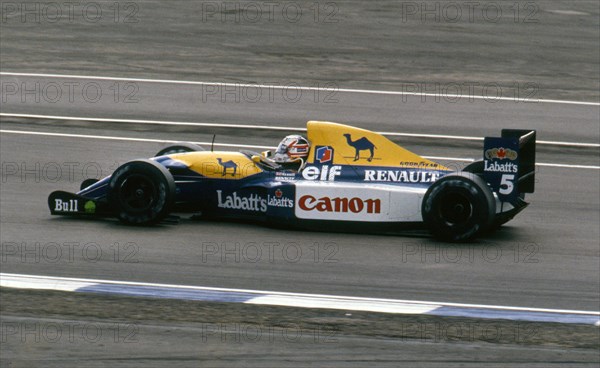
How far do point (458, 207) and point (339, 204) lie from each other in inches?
52.5

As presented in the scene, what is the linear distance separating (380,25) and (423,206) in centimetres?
1331

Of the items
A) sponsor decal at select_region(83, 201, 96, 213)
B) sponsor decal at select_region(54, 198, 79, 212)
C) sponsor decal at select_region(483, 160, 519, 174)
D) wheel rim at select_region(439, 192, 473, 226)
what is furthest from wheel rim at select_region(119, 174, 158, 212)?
sponsor decal at select_region(483, 160, 519, 174)

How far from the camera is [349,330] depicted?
10.0 m

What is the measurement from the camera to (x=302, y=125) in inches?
768

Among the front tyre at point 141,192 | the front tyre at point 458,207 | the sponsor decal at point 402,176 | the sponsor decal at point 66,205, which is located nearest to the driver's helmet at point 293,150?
the sponsor decal at point 402,176

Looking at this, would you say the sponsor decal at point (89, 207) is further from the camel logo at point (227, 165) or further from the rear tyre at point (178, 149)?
the camel logo at point (227, 165)

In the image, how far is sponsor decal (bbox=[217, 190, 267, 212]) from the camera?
13.8 metres

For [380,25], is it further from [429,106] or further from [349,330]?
[349,330]

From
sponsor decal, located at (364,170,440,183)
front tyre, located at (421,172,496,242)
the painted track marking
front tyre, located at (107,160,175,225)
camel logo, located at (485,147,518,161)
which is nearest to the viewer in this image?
the painted track marking

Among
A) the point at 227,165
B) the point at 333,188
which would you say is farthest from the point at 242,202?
the point at 333,188

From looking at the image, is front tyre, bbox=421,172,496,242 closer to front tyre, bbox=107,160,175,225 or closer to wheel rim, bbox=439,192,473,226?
wheel rim, bbox=439,192,473,226

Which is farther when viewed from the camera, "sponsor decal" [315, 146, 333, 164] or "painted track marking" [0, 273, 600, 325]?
"sponsor decal" [315, 146, 333, 164]

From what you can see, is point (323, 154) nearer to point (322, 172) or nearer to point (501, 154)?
point (322, 172)

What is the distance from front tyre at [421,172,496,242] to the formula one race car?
0.01 metres
